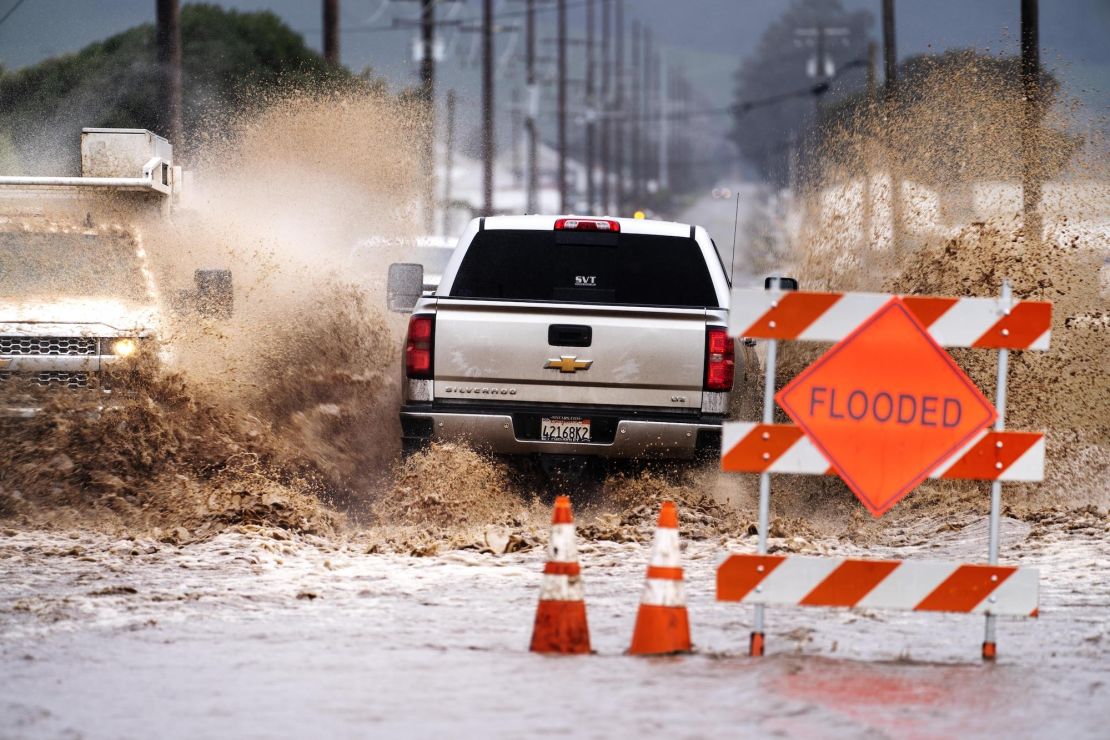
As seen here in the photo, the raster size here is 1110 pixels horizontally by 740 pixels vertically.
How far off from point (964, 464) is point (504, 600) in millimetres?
2471

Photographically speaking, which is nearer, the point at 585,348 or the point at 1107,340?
the point at 585,348

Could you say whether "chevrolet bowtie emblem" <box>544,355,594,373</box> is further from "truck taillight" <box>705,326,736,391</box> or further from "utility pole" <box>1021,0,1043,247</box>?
"utility pole" <box>1021,0,1043,247</box>

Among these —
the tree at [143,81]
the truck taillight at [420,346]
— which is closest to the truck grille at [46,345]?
the truck taillight at [420,346]

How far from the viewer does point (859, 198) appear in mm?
18734

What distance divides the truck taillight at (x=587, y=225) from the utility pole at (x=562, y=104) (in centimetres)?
5419

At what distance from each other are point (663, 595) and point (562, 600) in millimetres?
409

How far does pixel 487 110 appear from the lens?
45.3 meters

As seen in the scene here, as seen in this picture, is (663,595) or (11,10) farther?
(11,10)

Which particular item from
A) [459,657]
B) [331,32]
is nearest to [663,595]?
[459,657]

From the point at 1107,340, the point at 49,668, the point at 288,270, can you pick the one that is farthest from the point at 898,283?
the point at 49,668

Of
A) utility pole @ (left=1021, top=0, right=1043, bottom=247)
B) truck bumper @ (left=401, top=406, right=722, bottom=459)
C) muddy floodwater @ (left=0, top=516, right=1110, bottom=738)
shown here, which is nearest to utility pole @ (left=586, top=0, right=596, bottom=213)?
utility pole @ (left=1021, top=0, right=1043, bottom=247)

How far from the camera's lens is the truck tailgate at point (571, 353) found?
10461 mm

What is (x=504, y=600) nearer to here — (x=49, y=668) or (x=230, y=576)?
(x=230, y=576)

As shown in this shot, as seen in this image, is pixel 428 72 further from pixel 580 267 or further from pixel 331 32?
pixel 580 267
